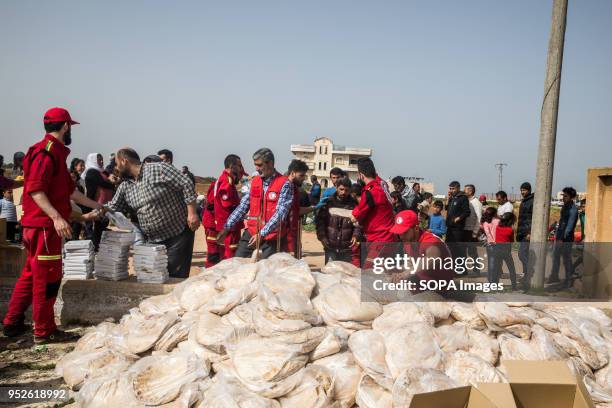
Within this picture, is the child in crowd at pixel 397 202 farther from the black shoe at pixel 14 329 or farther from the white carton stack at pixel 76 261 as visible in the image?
the black shoe at pixel 14 329

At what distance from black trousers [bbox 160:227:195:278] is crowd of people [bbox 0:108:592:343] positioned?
0.01 m

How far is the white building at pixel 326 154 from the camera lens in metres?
71.3

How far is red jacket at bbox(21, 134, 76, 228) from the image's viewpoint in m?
4.12

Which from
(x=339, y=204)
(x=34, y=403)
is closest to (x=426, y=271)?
(x=339, y=204)

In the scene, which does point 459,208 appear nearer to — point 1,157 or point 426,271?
point 426,271

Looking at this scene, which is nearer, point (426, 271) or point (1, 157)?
Result: point (426, 271)

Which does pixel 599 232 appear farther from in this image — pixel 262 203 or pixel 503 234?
pixel 262 203

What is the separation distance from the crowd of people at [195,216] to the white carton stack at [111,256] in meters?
0.20

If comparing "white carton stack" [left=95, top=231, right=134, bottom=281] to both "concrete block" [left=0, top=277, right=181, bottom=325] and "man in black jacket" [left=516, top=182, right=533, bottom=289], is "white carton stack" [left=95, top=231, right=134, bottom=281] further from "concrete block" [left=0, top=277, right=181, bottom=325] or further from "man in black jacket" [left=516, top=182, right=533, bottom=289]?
"man in black jacket" [left=516, top=182, right=533, bottom=289]

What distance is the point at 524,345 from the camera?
3398mm

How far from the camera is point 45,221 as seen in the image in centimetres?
424

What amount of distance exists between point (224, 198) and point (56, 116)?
2.56m

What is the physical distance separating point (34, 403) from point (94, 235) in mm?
4780

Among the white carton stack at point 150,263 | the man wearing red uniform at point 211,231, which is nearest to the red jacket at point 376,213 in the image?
the white carton stack at point 150,263
